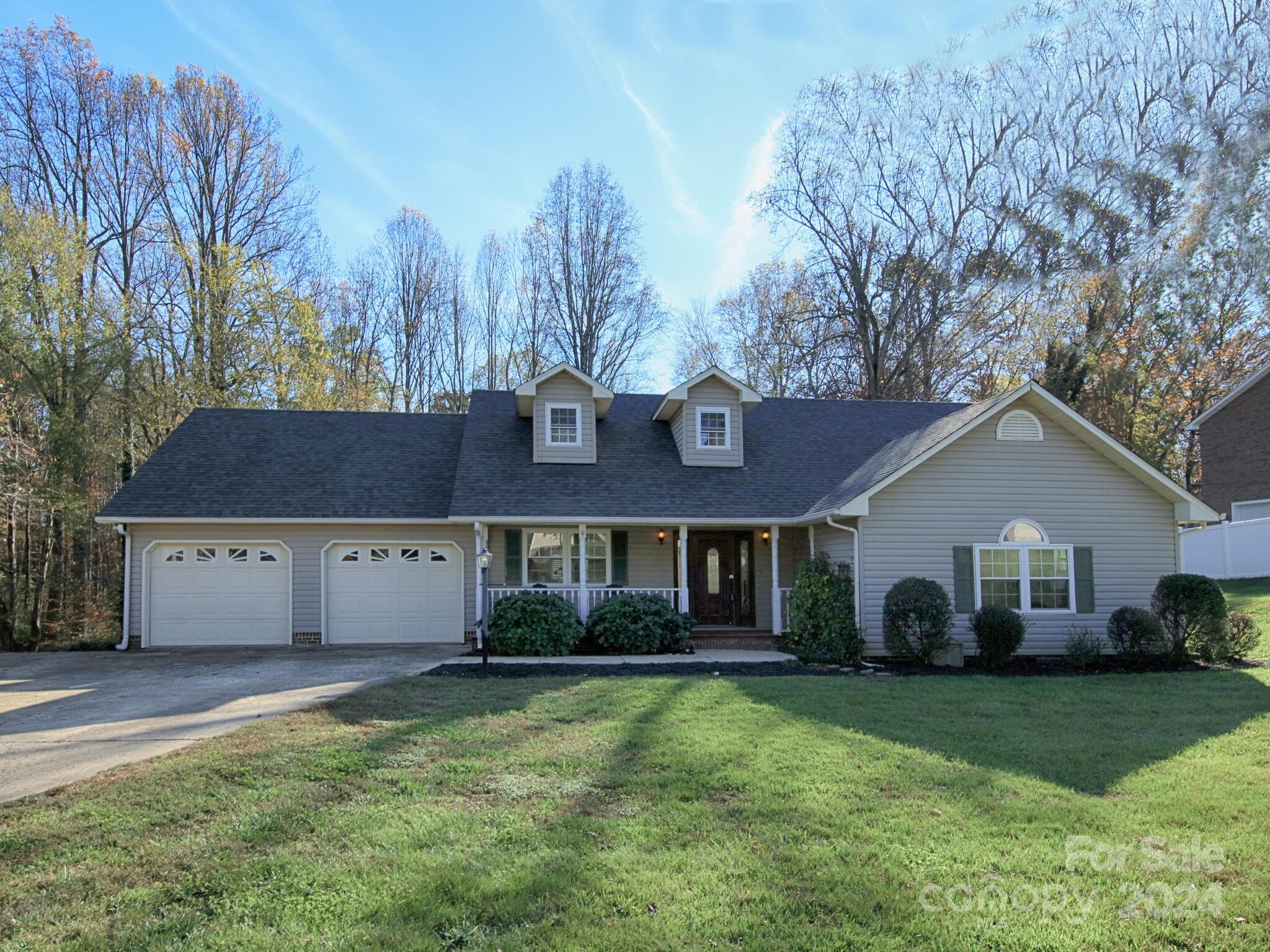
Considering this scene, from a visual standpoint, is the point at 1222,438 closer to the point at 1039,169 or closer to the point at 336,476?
the point at 1039,169

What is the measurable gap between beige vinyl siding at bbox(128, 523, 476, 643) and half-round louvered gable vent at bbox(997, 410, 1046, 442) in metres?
9.81

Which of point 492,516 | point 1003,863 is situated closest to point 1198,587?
point 1003,863

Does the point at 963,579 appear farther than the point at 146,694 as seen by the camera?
Yes

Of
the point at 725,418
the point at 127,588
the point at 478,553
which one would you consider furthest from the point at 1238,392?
the point at 127,588

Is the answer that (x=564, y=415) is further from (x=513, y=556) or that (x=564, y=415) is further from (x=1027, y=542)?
(x=1027, y=542)

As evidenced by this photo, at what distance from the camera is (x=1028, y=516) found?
1312cm

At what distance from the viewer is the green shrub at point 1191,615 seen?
39.1 ft

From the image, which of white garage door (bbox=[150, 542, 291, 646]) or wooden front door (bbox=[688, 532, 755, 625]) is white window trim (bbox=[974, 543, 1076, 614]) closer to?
wooden front door (bbox=[688, 532, 755, 625])

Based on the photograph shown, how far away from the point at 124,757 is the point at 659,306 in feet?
79.7

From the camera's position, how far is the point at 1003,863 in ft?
13.7

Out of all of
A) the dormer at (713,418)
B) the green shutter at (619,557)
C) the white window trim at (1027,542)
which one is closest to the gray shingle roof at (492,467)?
the dormer at (713,418)

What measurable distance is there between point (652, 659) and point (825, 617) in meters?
2.92

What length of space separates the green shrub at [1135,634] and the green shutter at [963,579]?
2134mm

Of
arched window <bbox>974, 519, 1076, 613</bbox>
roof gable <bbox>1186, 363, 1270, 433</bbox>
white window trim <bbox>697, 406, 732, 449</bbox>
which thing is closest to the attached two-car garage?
white window trim <bbox>697, 406, 732, 449</bbox>
